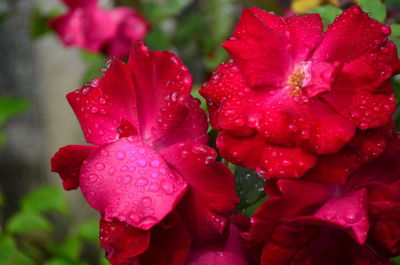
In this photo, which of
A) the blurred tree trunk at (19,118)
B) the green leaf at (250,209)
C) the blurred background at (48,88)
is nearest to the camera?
the green leaf at (250,209)

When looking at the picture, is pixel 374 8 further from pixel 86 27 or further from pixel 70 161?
pixel 86 27

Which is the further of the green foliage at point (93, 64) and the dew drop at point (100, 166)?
the green foliage at point (93, 64)

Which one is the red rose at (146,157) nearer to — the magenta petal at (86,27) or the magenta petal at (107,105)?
the magenta petal at (107,105)

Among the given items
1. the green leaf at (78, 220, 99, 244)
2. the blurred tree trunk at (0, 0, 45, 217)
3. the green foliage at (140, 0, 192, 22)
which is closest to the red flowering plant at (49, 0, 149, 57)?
the green foliage at (140, 0, 192, 22)

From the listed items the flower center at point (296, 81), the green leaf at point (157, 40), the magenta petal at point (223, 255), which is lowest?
the green leaf at point (157, 40)

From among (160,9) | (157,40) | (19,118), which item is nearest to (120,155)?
(157,40)

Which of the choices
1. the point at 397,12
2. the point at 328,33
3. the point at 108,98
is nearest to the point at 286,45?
the point at 328,33

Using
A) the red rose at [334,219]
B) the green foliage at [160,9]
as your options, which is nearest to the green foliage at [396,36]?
the red rose at [334,219]

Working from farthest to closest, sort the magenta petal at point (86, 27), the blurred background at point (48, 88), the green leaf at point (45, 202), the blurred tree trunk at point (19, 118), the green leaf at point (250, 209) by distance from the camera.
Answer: the blurred tree trunk at point (19, 118) < the green leaf at point (45, 202) < the blurred background at point (48, 88) < the magenta petal at point (86, 27) < the green leaf at point (250, 209)

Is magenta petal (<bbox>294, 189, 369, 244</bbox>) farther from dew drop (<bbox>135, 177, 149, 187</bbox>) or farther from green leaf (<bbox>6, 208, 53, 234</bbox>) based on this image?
green leaf (<bbox>6, 208, 53, 234</bbox>)
